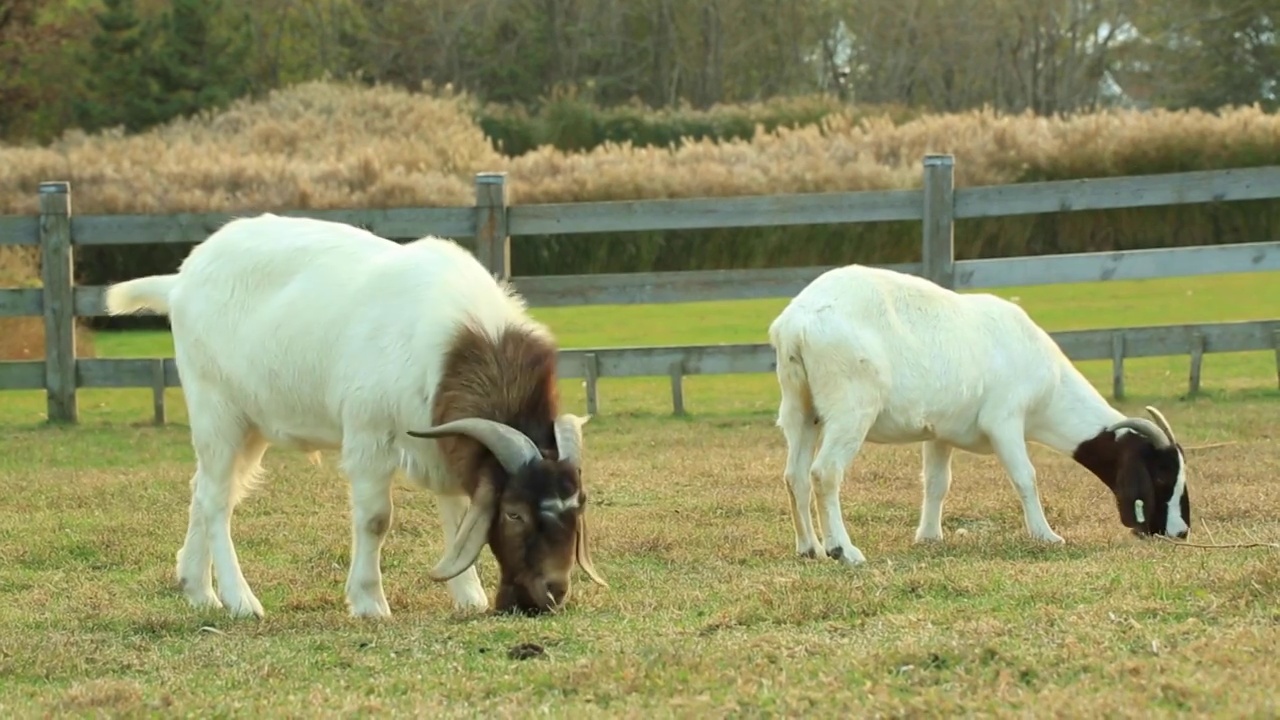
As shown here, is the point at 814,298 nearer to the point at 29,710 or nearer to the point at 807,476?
the point at 807,476

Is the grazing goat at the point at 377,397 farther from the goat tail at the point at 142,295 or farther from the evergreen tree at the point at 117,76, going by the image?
the evergreen tree at the point at 117,76

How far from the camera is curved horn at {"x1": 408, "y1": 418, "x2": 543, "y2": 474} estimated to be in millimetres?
6926

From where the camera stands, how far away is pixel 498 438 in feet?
22.8

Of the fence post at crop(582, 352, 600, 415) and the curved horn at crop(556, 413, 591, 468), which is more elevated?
the curved horn at crop(556, 413, 591, 468)

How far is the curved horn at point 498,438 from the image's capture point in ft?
22.7

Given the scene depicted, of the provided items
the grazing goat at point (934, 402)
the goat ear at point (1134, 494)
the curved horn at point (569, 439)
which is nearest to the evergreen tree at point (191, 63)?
the grazing goat at point (934, 402)

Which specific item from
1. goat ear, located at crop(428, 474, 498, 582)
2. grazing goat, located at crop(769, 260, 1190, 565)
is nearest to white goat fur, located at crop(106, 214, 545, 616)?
goat ear, located at crop(428, 474, 498, 582)

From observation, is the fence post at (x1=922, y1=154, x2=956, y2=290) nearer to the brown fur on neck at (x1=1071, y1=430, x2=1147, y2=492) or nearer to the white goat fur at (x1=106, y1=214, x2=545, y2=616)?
the brown fur on neck at (x1=1071, y1=430, x2=1147, y2=492)

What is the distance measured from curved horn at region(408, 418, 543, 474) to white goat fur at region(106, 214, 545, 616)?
0.37 m

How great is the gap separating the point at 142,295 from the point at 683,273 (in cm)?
744

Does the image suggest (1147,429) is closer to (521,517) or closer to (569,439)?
(569,439)

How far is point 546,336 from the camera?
299 inches

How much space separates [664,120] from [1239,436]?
26250mm

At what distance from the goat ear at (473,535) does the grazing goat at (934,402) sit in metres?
2.20
